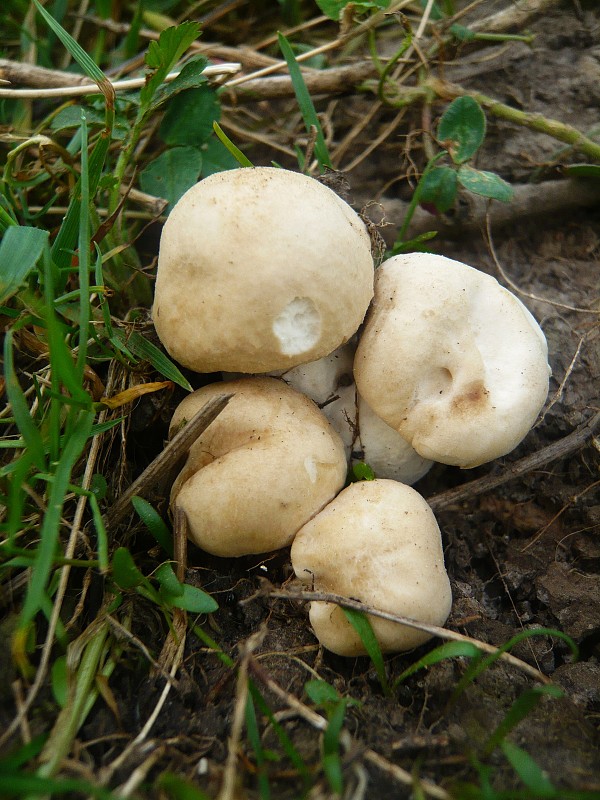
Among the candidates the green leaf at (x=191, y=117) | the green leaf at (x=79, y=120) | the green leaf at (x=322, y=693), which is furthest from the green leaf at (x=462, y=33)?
the green leaf at (x=322, y=693)

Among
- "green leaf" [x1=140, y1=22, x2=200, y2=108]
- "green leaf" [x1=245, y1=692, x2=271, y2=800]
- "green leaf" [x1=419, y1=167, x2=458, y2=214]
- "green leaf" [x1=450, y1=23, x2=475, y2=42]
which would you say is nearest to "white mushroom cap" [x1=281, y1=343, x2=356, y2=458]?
"green leaf" [x1=419, y1=167, x2=458, y2=214]

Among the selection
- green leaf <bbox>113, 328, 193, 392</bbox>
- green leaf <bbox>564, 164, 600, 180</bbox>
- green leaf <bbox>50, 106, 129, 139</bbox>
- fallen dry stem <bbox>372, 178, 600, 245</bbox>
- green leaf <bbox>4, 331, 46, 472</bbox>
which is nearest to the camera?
green leaf <bbox>4, 331, 46, 472</bbox>

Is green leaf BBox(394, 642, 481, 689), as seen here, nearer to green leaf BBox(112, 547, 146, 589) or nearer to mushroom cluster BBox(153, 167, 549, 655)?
mushroom cluster BBox(153, 167, 549, 655)

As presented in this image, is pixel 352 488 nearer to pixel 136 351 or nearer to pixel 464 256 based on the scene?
pixel 136 351

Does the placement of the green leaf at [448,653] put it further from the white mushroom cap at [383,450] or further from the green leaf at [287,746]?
the white mushroom cap at [383,450]

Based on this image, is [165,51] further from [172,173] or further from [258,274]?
[258,274]
